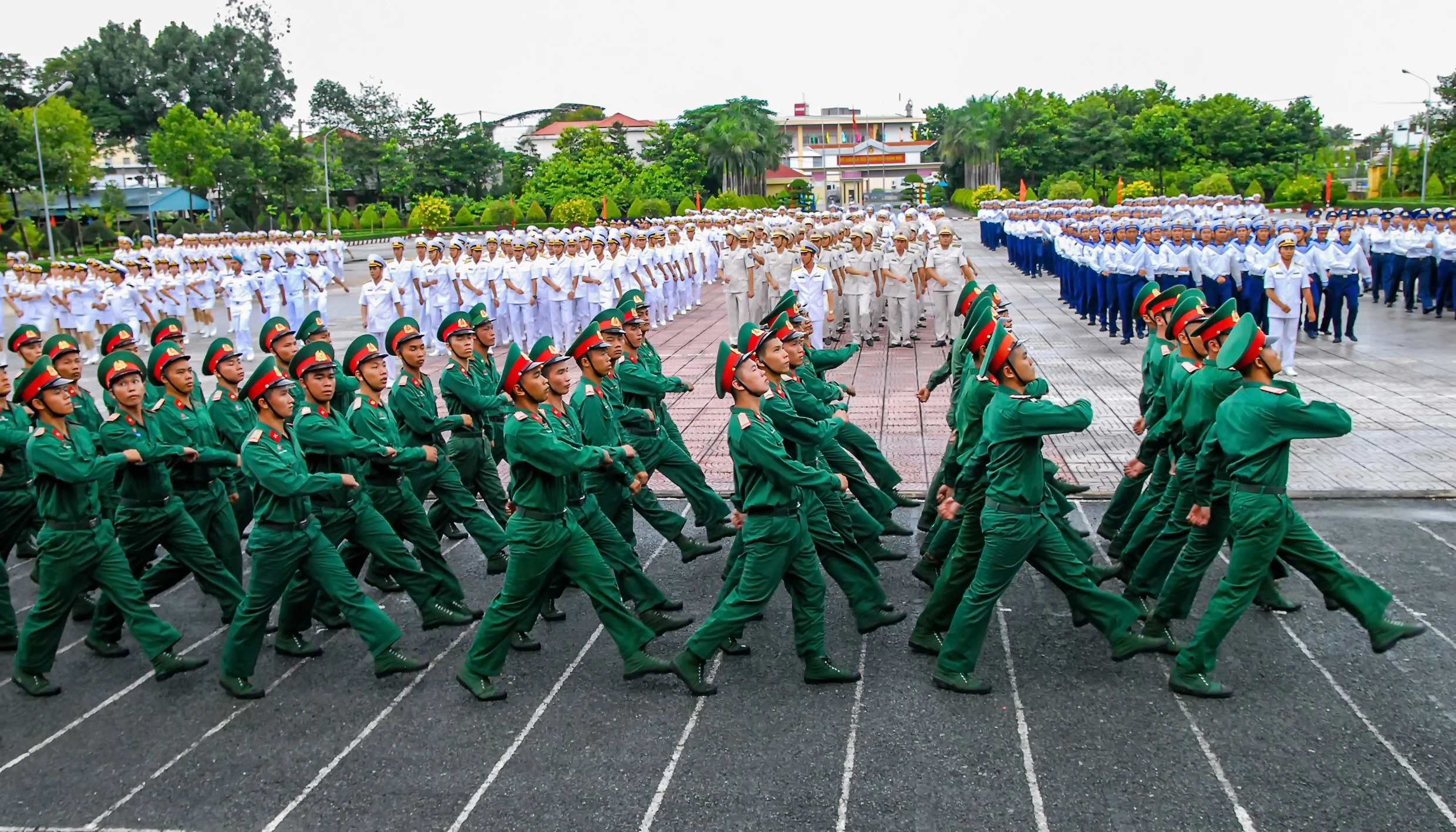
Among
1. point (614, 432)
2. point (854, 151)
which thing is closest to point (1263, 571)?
point (614, 432)

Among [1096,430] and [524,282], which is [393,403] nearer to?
[1096,430]

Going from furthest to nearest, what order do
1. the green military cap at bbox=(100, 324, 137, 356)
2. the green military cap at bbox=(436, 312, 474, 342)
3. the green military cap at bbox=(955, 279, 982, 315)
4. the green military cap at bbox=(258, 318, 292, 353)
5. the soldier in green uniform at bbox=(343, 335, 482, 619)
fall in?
the green military cap at bbox=(955, 279, 982, 315), the green military cap at bbox=(100, 324, 137, 356), the green military cap at bbox=(258, 318, 292, 353), the green military cap at bbox=(436, 312, 474, 342), the soldier in green uniform at bbox=(343, 335, 482, 619)

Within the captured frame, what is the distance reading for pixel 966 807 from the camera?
4.59m

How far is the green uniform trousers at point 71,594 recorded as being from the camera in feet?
19.7

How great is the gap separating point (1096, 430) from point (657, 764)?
739 cm

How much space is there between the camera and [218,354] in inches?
293

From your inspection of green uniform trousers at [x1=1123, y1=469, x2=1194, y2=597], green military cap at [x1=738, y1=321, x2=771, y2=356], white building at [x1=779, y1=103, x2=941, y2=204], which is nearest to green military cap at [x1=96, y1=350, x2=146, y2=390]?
green military cap at [x1=738, y1=321, x2=771, y2=356]

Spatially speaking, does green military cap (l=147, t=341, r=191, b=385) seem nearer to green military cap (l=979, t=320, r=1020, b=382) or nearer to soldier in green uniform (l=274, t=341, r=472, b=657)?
soldier in green uniform (l=274, t=341, r=472, b=657)

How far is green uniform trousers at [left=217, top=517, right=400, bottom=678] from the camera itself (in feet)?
19.1

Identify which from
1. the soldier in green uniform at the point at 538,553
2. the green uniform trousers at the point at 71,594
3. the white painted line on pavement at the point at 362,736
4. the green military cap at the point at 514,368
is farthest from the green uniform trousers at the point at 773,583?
the green uniform trousers at the point at 71,594

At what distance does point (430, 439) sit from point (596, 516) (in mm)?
1954

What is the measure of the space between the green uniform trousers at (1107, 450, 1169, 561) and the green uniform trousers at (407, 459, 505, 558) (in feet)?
13.1

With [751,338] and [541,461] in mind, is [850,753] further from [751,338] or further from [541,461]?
[751,338]

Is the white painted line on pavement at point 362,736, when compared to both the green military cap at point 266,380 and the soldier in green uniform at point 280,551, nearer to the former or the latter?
the soldier in green uniform at point 280,551
